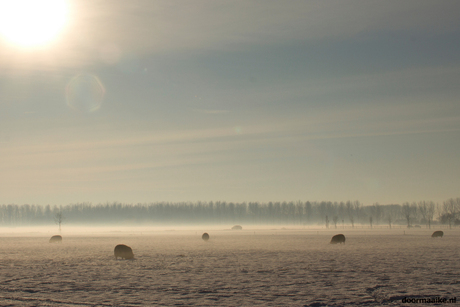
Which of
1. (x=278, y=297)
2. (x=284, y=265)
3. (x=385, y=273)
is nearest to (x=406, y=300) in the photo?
(x=278, y=297)

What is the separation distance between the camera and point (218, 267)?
27.7 meters

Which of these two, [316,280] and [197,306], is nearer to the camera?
[197,306]

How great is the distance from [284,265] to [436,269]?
949cm

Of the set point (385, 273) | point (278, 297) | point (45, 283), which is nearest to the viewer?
point (278, 297)

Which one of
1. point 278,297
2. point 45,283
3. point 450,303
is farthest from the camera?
point 45,283

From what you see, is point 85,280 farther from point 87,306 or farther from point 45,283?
point 87,306

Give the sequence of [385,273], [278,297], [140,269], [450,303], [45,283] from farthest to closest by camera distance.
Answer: [140,269] < [385,273] < [45,283] < [278,297] < [450,303]

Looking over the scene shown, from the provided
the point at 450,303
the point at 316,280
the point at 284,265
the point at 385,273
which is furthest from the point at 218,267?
the point at 450,303

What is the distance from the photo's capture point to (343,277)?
22234 mm

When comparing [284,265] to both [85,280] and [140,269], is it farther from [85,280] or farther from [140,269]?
[85,280]

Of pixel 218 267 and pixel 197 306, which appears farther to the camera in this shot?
pixel 218 267

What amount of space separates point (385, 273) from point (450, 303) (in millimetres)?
8966

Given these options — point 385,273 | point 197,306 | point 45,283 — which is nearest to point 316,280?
point 385,273

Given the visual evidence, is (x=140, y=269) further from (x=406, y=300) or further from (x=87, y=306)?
(x=406, y=300)
